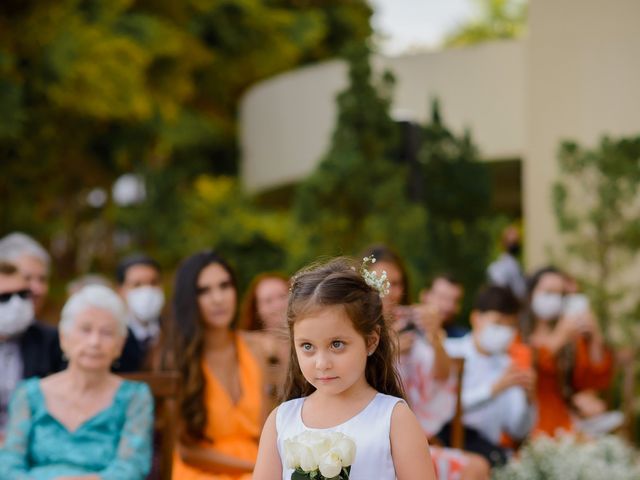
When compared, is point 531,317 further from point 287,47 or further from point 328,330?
point 287,47

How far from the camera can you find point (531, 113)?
10555mm

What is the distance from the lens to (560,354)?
20.2 feet

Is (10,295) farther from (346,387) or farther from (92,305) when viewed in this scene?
(346,387)

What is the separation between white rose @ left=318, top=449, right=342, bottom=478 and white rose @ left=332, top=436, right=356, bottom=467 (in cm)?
1

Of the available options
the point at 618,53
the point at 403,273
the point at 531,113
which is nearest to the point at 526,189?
the point at 531,113

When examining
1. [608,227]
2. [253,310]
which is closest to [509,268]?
[608,227]

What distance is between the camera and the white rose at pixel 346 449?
2570mm

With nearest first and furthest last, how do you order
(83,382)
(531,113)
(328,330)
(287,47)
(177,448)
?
(328,330)
(83,382)
(177,448)
(531,113)
(287,47)

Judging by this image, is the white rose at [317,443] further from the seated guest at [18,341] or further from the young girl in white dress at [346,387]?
the seated guest at [18,341]

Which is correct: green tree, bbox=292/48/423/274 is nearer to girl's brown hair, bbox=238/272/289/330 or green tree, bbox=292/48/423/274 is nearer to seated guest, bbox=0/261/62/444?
girl's brown hair, bbox=238/272/289/330

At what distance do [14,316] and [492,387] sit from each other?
2.43 metres

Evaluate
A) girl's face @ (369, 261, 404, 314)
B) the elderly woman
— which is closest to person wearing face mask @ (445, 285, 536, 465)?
girl's face @ (369, 261, 404, 314)

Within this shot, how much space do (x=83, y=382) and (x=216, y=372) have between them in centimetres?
65

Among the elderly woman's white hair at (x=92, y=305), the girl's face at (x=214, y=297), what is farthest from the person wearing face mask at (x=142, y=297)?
the elderly woman's white hair at (x=92, y=305)
